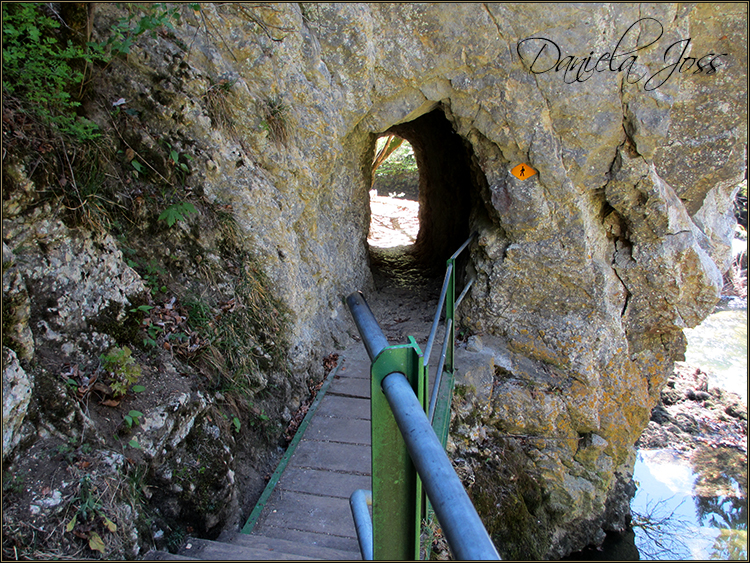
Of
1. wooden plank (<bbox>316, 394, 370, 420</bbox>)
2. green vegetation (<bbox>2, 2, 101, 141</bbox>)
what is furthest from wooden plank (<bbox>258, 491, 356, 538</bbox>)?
green vegetation (<bbox>2, 2, 101, 141</bbox>)

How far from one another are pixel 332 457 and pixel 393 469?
9.06ft

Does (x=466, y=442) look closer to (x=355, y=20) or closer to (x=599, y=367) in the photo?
(x=599, y=367)

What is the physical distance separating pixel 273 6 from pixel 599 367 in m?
5.63

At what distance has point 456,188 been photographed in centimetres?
884

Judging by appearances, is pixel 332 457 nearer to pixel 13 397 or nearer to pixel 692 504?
pixel 13 397

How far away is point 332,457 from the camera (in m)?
3.74

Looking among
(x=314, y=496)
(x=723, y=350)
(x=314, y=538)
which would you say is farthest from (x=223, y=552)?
(x=723, y=350)

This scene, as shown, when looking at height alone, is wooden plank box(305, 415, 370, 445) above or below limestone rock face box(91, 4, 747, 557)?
below

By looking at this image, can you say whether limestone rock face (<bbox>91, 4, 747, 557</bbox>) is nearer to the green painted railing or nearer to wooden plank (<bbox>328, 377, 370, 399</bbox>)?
wooden plank (<bbox>328, 377, 370, 399</bbox>)

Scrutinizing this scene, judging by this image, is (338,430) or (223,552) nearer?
(223,552)

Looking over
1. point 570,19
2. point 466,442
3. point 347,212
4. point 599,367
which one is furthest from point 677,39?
point 466,442

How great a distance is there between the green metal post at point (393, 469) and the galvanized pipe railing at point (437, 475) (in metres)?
0.02

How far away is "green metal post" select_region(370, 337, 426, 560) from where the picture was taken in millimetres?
1138

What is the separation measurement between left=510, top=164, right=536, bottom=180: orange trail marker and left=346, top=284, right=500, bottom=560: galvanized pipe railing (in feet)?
16.3
